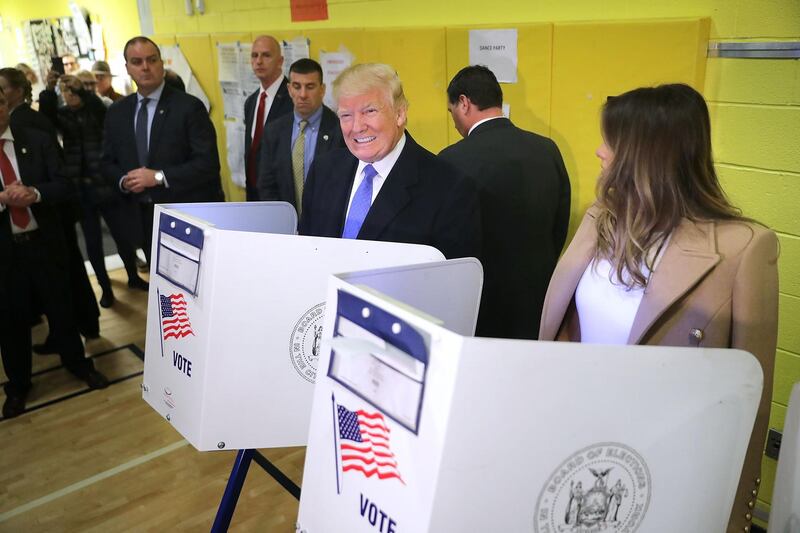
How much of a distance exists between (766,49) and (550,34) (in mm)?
818

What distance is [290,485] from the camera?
1.95 meters

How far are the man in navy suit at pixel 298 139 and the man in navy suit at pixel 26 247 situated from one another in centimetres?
94

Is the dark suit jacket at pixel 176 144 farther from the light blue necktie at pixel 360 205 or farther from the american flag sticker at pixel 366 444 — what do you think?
the american flag sticker at pixel 366 444

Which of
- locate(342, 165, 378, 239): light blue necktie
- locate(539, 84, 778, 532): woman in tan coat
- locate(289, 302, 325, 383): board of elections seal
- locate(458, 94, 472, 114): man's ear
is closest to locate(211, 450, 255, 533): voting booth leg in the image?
locate(289, 302, 325, 383): board of elections seal

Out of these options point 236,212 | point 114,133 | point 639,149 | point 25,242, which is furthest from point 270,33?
point 639,149

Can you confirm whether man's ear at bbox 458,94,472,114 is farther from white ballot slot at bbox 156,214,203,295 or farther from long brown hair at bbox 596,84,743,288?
white ballot slot at bbox 156,214,203,295

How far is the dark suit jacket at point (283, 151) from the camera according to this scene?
312cm

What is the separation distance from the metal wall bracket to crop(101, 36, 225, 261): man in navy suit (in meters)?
2.47

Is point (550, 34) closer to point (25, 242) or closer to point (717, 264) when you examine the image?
point (717, 264)

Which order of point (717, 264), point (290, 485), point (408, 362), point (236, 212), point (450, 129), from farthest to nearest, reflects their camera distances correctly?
point (450, 129), point (290, 485), point (236, 212), point (717, 264), point (408, 362)

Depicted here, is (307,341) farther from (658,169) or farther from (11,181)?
A: (11,181)

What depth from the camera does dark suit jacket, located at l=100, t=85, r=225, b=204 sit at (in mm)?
3564

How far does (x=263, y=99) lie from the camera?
153 inches

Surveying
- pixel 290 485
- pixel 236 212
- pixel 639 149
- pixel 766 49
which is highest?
pixel 766 49
